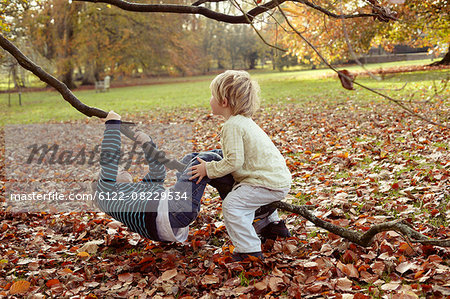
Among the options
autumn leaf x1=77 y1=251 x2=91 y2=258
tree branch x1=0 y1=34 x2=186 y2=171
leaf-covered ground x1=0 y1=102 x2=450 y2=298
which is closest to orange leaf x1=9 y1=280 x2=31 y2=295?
leaf-covered ground x1=0 y1=102 x2=450 y2=298

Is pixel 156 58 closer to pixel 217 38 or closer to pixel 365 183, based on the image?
pixel 217 38

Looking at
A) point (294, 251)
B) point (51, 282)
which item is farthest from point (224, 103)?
point (51, 282)

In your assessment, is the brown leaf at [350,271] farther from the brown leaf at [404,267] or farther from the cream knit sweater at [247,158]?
the cream knit sweater at [247,158]

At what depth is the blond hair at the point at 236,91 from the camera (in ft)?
8.84

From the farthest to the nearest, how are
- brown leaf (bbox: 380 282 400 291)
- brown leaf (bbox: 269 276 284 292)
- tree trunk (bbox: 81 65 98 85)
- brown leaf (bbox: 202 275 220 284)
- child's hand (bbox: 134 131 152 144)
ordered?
tree trunk (bbox: 81 65 98 85), child's hand (bbox: 134 131 152 144), brown leaf (bbox: 202 275 220 284), brown leaf (bbox: 269 276 284 292), brown leaf (bbox: 380 282 400 291)

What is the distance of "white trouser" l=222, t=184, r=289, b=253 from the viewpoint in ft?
8.58

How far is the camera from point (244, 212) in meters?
2.68

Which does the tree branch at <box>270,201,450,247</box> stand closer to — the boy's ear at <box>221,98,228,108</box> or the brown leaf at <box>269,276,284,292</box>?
the brown leaf at <box>269,276,284,292</box>

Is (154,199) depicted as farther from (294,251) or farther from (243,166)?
(294,251)

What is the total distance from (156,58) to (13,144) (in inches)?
Answer: 942

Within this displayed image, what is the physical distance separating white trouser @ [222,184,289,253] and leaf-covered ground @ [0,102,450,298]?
13 cm

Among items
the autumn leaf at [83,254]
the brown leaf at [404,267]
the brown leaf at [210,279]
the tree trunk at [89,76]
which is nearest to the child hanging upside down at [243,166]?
the brown leaf at [210,279]

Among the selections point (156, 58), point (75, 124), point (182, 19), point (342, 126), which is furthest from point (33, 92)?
point (342, 126)

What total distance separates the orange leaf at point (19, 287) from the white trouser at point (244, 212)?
1313mm
